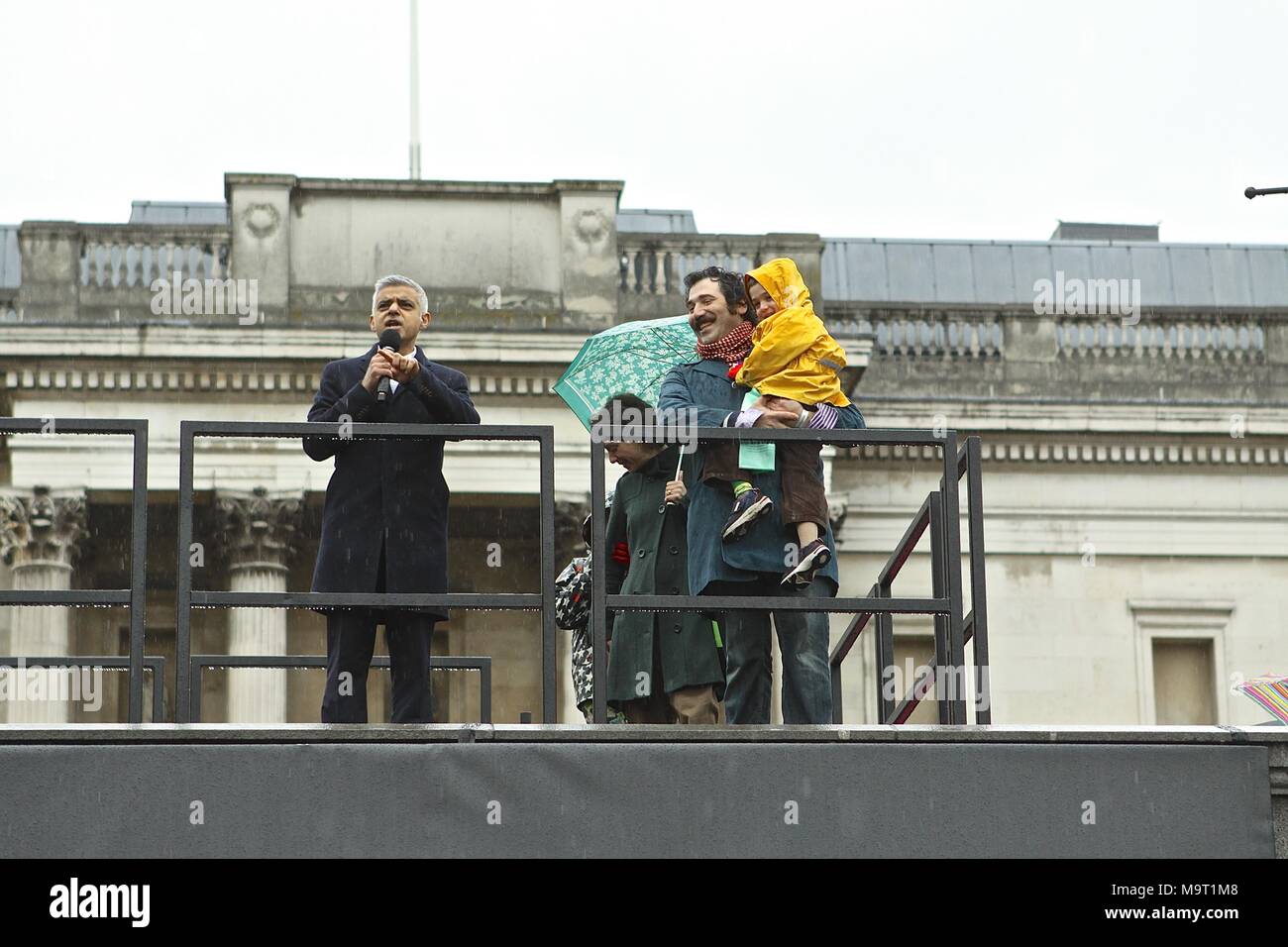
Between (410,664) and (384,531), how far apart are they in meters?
0.51

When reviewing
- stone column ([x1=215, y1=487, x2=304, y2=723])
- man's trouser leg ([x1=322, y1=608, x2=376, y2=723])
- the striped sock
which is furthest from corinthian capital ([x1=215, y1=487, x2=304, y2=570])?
the striped sock

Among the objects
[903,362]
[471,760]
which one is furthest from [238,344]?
[471,760]

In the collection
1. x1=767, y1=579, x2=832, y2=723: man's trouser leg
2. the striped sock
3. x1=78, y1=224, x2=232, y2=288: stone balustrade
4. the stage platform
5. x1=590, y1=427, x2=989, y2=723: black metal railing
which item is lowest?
the stage platform

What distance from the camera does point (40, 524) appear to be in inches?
1198

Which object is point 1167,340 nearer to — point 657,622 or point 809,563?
point 657,622

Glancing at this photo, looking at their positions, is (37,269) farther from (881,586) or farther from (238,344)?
(881,586)

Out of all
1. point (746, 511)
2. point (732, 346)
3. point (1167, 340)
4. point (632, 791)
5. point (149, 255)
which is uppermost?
point (149, 255)

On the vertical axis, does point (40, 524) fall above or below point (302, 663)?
above

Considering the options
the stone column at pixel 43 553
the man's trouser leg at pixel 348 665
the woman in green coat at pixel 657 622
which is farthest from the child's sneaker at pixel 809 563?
the stone column at pixel 43 553

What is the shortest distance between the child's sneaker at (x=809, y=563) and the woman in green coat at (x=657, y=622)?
863 millimetres

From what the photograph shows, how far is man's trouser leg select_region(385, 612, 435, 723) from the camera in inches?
374

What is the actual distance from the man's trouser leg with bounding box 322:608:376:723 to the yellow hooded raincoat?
5.69 feet

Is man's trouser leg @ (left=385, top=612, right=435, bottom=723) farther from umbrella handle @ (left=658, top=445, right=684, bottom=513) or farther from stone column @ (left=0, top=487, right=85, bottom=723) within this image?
stone column @ (left=0, top=487, right=85, bottom=723)

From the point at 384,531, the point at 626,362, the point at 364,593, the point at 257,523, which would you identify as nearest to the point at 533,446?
the point at 257,523
